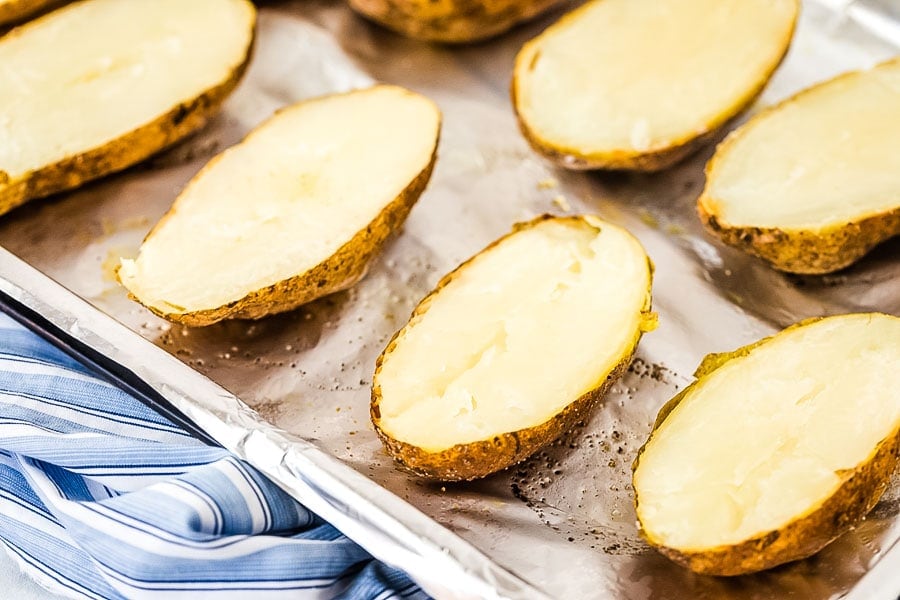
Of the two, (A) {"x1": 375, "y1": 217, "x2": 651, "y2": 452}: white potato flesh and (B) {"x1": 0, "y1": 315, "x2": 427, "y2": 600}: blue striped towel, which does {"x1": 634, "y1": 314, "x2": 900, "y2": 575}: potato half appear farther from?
(B) {"x1": 0, "y1": 315, "x2": 427, "y2": 600}: blue striped towel

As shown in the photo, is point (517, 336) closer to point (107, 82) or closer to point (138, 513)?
point (138, 513)

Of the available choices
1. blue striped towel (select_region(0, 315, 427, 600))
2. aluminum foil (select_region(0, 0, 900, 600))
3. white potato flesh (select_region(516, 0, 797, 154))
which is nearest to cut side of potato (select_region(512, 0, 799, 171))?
white potato flesh (select_region(516, 0, 797, 154))

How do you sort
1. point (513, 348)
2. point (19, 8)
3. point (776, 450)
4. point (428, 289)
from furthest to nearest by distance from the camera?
point (19, 8) → point (428, 289) → point (513, 348) → point (776, 450)

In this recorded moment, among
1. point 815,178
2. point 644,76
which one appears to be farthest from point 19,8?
point 815,178

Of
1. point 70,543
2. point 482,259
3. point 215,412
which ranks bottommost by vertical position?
point 70,543

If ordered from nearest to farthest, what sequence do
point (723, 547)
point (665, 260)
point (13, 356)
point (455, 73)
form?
point (723, 547)
point (13, 356)
point (665, 260)
point (455, 73)

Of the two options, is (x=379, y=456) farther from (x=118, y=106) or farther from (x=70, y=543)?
(x=118, y=106)

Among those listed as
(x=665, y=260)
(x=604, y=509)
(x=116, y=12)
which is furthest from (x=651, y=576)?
(x=116, y=12)
